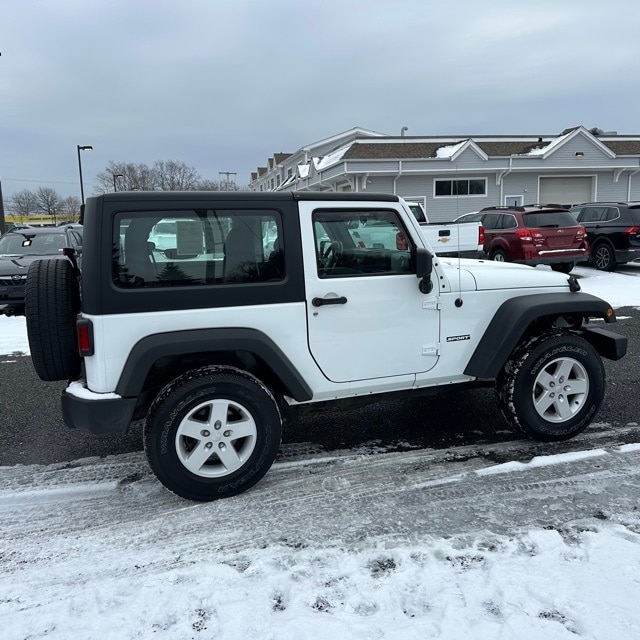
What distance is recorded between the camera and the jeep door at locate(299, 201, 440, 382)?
3547 mm

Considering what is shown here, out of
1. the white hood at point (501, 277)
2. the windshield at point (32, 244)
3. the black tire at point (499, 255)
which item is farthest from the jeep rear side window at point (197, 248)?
the black tire at point (499, 255)

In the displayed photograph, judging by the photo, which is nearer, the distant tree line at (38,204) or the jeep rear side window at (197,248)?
the jeep rear side window at (197,248)

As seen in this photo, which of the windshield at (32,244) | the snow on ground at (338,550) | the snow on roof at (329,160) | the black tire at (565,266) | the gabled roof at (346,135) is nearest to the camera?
the snow on ground at (338,550)

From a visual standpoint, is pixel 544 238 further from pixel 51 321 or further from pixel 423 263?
pixel 51 321

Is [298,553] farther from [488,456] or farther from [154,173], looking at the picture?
[154,173]

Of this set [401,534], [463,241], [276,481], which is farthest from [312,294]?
[463,241]

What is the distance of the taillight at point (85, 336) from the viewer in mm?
3133

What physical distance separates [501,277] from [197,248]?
218 cm

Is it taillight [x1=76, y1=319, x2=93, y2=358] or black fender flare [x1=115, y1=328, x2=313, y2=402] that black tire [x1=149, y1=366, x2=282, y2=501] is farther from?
taillight [x1=76, y1=319, x2=93, y2=358]

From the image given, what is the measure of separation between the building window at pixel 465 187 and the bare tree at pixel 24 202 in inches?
3089

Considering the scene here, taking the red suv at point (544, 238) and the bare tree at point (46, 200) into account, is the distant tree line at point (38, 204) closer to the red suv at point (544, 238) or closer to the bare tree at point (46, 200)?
the bare tree at point (46, 200)

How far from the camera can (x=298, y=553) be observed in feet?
9.41

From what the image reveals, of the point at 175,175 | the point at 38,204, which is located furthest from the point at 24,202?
the point at 175,175

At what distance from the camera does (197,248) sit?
Result: 11.0 feet
